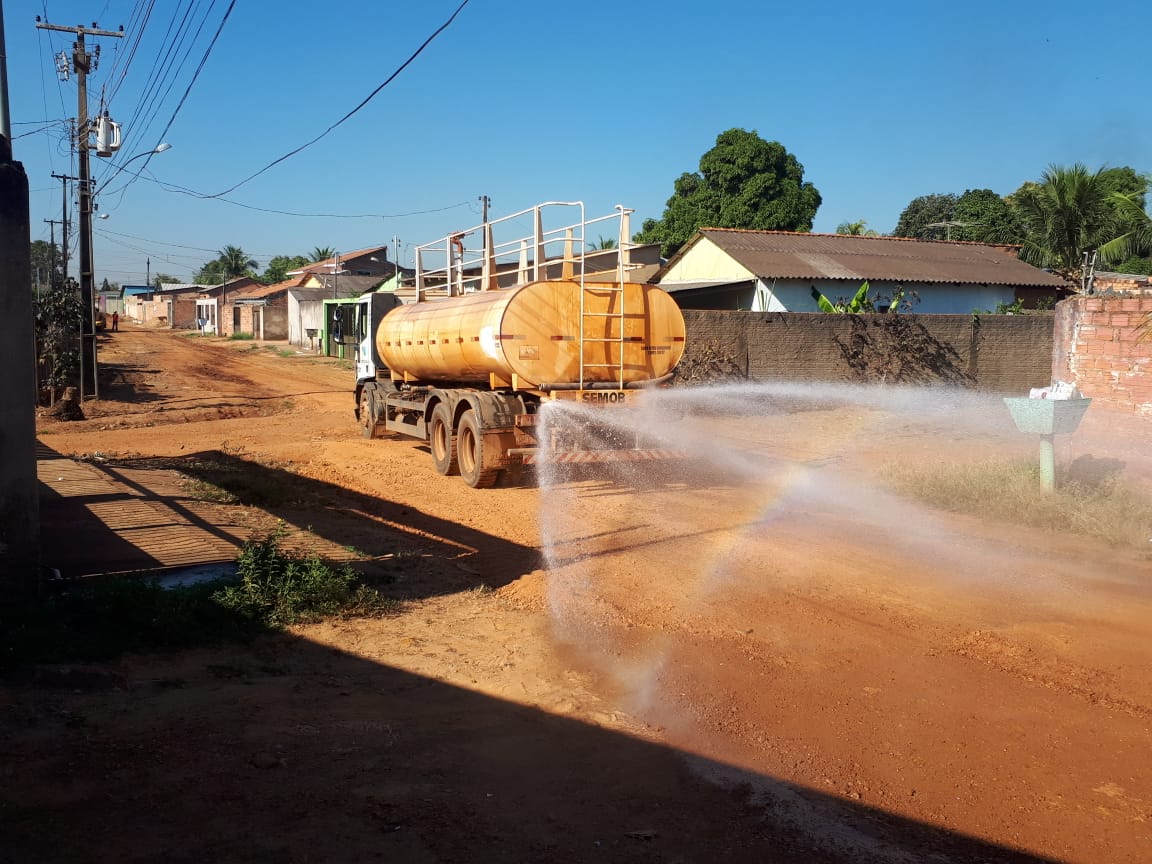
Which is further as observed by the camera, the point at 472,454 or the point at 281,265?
the point at 281,265

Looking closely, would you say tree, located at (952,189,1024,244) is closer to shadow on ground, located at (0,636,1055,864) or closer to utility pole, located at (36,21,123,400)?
utility pole, located at (36,21,123,400)

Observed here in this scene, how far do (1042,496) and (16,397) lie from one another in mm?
9742

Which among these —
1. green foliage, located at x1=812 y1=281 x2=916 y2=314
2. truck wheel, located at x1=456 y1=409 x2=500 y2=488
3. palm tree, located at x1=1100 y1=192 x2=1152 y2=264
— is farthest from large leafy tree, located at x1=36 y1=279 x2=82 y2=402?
palm tree, located at x1=1100 y1=192 x2=1152 y2=264

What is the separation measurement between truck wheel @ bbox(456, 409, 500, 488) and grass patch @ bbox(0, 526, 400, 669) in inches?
202

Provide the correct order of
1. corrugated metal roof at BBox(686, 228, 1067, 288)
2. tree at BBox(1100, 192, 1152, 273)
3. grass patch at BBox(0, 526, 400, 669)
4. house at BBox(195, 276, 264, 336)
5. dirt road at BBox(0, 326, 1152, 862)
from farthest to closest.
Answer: house at BBox(195, 276, 264, 336), tree at BBox(1100, 192, 1152, 273), corrugated metal roof at BBox(686, 228, 1067, 288), grass patch at BBox(0, 526, 400, 669), dirt road at BBox(0, 326, 1152, 862)

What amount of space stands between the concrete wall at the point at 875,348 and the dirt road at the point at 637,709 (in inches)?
442

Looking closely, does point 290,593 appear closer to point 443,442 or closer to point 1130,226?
point 443,442

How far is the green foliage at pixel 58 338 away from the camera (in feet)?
78.8

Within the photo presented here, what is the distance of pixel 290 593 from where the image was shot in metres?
6.84

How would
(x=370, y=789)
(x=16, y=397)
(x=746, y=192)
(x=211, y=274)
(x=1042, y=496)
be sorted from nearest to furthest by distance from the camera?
1. (x=370, y=789)
2. (x=16, y=397)
3. (x=1042, y=496)
4. (x=746, y=192)
5. (x=211, y=274)

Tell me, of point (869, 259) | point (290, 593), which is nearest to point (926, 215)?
point (869, 259)

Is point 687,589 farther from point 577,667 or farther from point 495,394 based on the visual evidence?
point 495,394

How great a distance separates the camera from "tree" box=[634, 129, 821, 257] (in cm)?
4628

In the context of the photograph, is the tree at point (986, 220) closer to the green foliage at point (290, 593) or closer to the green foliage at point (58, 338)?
the green foliage at point (58, 338)
